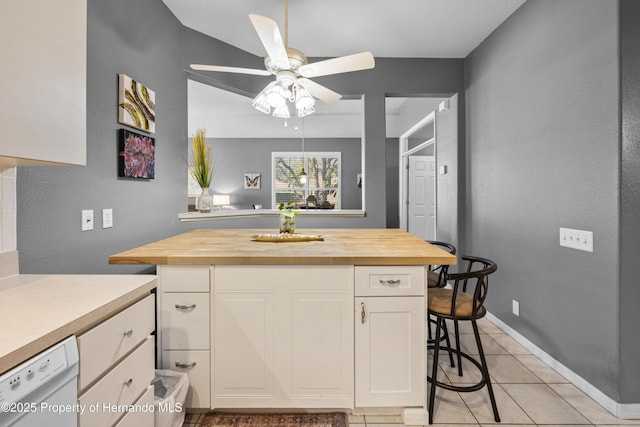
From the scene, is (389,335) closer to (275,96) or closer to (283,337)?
(283,337)

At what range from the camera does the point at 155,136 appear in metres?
2.58

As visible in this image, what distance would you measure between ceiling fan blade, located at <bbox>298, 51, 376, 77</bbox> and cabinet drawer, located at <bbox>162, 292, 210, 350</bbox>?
5.04 ft

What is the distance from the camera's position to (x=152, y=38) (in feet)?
8.29

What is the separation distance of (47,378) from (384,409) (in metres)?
1.58

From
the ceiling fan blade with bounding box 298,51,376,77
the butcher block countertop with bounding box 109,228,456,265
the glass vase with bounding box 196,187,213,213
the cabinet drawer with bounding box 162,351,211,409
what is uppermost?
the ceiling fan blade with bounding box 298,51,376,77

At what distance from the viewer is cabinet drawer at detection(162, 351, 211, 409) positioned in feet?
5.77

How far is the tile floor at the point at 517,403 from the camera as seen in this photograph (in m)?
1.80

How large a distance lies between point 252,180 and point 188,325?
22.1 ft

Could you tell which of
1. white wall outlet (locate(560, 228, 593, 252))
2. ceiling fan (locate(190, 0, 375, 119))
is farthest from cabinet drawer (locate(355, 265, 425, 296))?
ceiling fan (locate(190, 0, 375, 119))

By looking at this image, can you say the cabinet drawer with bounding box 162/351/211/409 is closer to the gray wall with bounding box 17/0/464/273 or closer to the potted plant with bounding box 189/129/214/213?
the gray wall with bounding box 17/0/464/273

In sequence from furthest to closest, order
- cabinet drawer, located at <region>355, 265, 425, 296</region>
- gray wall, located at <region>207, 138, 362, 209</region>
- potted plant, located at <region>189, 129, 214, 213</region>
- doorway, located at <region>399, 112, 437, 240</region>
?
gray wall, located at <region>207, 138, 362, 209</region> → doorway, located at <region>399, 112, 437, 240</region> → potted plant, located at <region>189, 129, 214, 213</region> → cabinet drawer, located at <region>355, 265, 425, 296</region>

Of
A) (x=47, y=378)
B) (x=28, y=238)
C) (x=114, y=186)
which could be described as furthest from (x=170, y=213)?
(x=47, y=378)

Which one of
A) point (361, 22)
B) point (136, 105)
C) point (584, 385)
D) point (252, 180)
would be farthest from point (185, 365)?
point (252, 180)

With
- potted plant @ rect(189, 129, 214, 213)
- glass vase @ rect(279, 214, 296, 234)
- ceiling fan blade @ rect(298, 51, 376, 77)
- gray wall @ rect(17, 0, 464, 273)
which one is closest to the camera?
gray wall @ rect(17, 0, 464, 273)
